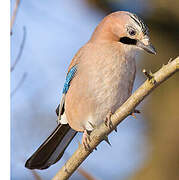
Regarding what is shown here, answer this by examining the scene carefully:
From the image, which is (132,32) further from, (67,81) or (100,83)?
(67,81)

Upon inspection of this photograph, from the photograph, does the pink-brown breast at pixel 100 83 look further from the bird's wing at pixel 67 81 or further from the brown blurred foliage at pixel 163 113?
the brown blurred foliage at pixel 163 113

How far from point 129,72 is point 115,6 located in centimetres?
125

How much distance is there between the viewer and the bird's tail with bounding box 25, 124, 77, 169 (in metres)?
1.62

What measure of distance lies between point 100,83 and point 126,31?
7.3 inches

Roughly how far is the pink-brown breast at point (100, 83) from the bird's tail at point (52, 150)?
0.52 ft

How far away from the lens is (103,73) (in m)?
1.41

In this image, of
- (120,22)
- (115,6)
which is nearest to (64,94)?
(120,22)

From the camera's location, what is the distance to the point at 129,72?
144 centimetres

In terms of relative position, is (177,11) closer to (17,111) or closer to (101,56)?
(17,111)

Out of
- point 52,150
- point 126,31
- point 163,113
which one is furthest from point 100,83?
point 163,113

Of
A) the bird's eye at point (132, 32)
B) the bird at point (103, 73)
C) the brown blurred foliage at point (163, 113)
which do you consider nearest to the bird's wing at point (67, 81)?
the bird at point (103, 73)

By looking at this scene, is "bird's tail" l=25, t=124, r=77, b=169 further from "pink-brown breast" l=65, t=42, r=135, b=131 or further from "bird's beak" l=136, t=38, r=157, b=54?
"bird's beak" l=136, t=38, r=157, b=54

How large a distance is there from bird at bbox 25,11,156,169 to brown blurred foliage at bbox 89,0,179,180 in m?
1.27

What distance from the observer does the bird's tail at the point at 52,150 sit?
1.62 metres
